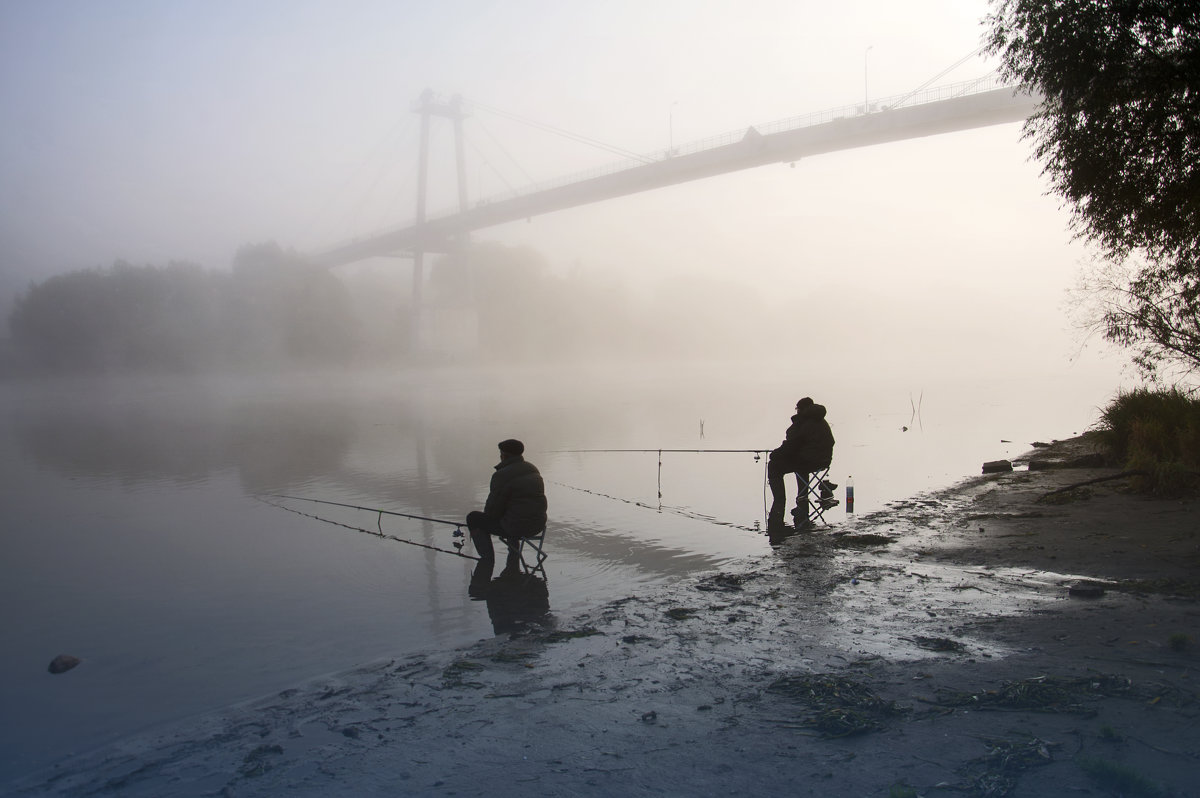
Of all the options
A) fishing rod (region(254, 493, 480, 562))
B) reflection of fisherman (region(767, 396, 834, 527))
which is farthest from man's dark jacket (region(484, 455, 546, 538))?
reflection of fisherman (region(767, 396, 834, 527))

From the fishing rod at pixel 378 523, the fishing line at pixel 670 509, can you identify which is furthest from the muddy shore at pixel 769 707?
the fishing line at pixel 670 509

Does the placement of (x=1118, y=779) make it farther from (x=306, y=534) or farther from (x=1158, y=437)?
(x=1158, y=437)

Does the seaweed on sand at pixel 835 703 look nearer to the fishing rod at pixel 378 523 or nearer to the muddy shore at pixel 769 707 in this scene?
the muddy shore at pixel 769 707

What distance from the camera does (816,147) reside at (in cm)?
3878

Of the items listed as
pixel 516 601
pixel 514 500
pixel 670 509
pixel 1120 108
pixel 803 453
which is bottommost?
pixel 516 601

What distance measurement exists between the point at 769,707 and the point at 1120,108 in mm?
6289

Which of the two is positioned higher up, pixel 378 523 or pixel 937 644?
pixel 378 523

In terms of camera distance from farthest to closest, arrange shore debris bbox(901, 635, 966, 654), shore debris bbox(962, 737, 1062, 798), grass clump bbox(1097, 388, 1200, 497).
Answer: grass clump bbox(1097, 388, 1200, 497) → shore debris bbox(901, 635, 966, 654) → shore debris bbox(962, 737, 1062, 798)

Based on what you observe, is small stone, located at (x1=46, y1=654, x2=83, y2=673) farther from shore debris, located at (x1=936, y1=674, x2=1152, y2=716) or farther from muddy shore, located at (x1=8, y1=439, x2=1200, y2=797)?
shore debris, located at (x1=936, y1=674, x2=1152, y2=716)

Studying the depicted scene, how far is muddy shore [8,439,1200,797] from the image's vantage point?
297 cm

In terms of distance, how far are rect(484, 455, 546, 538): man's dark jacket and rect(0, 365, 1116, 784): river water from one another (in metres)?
0.60

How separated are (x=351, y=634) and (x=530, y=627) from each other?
139 centimetres

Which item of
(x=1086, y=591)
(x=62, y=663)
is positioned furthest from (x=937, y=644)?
(x=62, y=663)

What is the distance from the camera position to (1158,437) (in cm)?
1034
